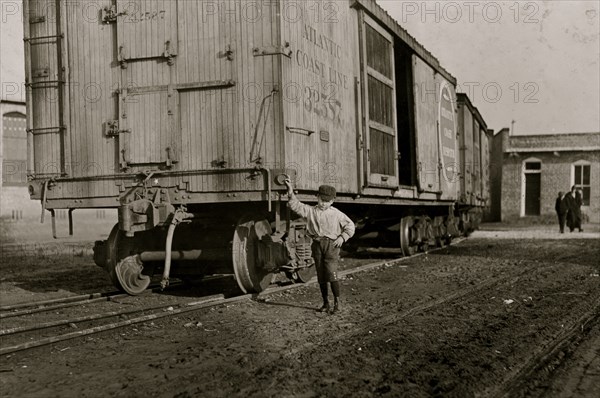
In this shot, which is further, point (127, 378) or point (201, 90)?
point (201, 90)

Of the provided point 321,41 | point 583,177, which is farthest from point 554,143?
point 321,41

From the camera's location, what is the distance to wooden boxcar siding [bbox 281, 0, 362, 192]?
269 inches

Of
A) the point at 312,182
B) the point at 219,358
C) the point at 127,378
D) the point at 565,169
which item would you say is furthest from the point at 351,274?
the point at 565,169

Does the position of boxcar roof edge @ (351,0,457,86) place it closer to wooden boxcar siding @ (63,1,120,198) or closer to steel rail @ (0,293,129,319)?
wooden boxcar siding @ (63,1,120,198)

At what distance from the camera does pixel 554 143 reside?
1277 inches

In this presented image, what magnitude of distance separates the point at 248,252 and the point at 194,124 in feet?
5.16

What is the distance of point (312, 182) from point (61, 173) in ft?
10.1

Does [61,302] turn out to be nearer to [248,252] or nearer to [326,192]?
[248,252]

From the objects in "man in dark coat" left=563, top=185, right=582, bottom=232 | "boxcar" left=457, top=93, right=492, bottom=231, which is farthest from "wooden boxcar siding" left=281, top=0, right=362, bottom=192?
"man in dark coat" left=563, top=185, right=582, bottom=232

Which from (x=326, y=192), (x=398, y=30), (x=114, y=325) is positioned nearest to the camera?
(x=114, y=325)

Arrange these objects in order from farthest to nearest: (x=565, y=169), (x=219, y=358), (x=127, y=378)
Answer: (x=565, y=169), (x=219, y=358), (x=127, y=378)

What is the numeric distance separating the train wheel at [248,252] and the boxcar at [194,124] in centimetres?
→ 2

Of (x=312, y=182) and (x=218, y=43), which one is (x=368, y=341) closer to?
(x=312, y=182)

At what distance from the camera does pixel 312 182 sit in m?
7.09
